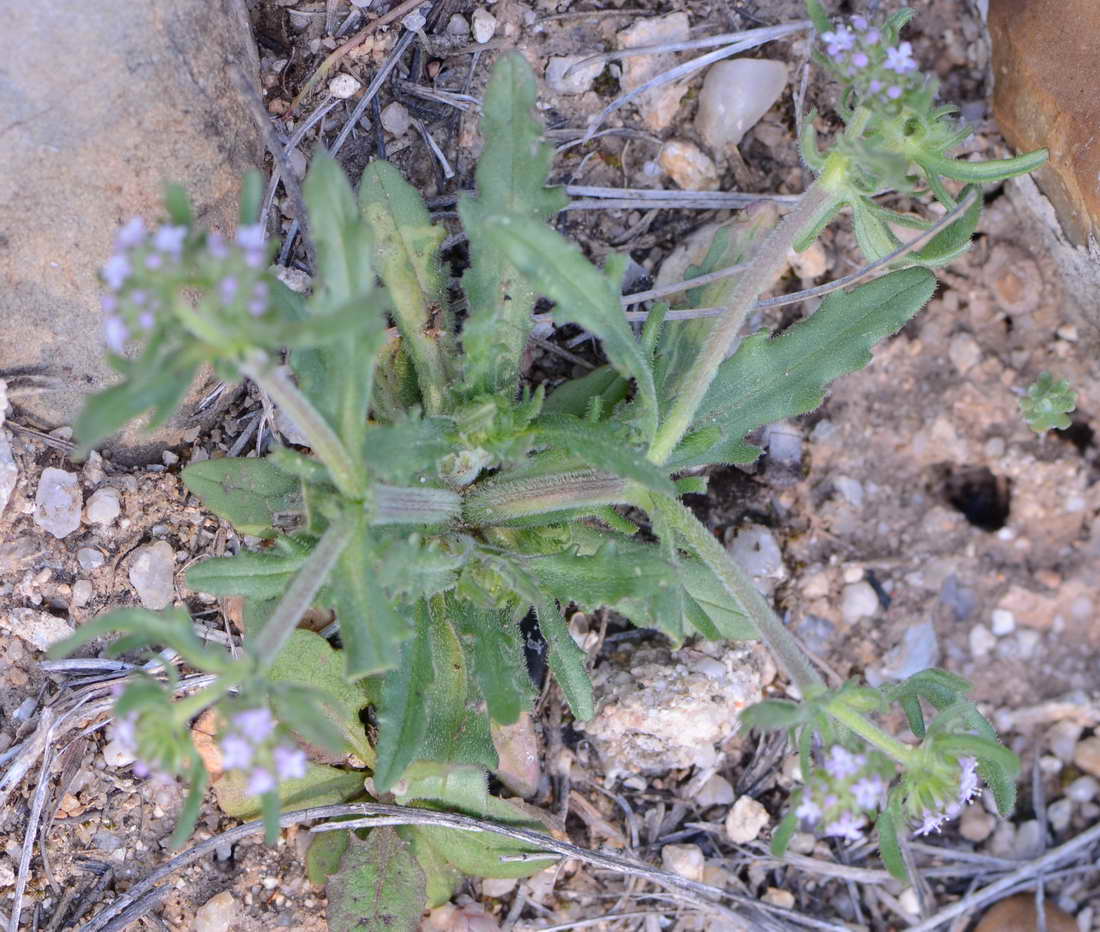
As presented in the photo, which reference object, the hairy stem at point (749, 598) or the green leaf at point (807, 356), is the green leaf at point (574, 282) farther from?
the green leaf at point (807, 356)

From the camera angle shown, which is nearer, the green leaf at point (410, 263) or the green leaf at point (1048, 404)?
the green leaf at point (410, 263)

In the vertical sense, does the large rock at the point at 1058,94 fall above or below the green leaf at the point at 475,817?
above

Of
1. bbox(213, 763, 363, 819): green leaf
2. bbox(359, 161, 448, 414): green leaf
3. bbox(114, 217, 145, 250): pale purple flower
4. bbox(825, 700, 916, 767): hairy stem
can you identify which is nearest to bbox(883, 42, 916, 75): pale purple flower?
bbox(359, 161, 448, 414): green leaf

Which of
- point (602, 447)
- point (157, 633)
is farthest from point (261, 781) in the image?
point (602, 447)

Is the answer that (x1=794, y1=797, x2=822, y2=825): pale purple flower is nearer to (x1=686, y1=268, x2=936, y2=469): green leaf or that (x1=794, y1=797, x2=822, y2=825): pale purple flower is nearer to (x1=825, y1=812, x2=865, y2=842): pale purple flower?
(x1=825, y1=812, x2=865, y2=842): pale purple flower

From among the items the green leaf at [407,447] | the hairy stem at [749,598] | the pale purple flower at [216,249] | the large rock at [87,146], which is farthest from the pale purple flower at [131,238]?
the hairy stem at [749,598]

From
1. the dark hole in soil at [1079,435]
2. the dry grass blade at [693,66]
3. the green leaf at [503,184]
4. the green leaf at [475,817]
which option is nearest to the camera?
the green leaf at [503,184]

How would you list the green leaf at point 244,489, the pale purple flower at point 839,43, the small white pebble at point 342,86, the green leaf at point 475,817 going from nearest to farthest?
the pale purple flower at point 839,43 < the green leaf at point 244,489 < the green leaf at point 475,817 < the small white pebble at point 342,86
